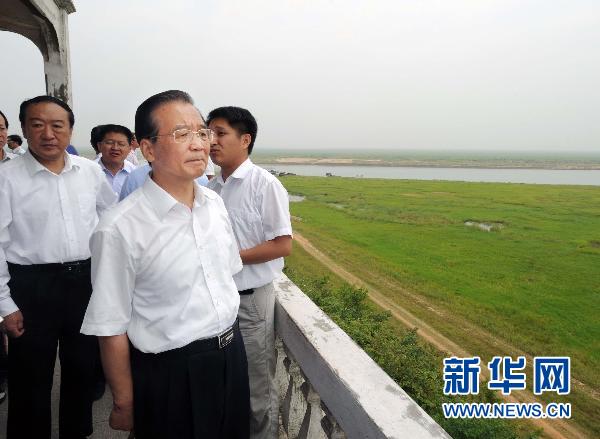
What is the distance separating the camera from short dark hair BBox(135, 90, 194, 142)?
4.92 feet

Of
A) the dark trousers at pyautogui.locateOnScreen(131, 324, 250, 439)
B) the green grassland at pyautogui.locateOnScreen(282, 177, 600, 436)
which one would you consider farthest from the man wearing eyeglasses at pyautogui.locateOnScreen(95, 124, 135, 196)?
the green grassland at pyautogui.locateOnScreen(282, 177, 600, 436)

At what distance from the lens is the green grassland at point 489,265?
31.0 feet

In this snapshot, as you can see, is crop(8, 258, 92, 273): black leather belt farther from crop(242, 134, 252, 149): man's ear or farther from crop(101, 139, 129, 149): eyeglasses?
crop(101, 139, 129, 149): eyeglasses

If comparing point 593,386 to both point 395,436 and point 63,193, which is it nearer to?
point 395,436

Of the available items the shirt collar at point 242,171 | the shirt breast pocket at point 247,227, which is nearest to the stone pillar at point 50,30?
the shirt collar at point 242,171

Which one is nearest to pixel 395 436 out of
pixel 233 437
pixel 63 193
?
pixel 233 437

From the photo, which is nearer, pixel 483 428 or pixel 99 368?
pixel 99 368

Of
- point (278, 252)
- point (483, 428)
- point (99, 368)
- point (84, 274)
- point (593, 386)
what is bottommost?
point (593, 386)

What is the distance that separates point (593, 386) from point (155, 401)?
9.08 metres

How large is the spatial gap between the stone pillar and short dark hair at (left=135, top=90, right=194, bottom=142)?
2778 millimetres

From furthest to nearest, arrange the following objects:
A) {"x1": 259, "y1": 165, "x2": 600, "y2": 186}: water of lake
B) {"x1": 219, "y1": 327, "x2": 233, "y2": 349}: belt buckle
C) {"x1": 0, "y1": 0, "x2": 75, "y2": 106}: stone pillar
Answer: {"x1": 259, "y1": 165, "x2": 600, "y2": 186}: water of lake < {"x1": 0, "y1": 0, "x2": 75, "y2": 106}: stone pillar < {"x1": 219, "y1": 327, "x2": 233, "y2": 349}: belt buckle

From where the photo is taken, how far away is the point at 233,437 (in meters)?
1.70

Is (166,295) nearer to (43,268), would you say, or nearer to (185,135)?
(185,135)

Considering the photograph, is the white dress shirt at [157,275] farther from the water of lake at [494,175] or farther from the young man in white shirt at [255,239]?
the water of lake at [494,175]
